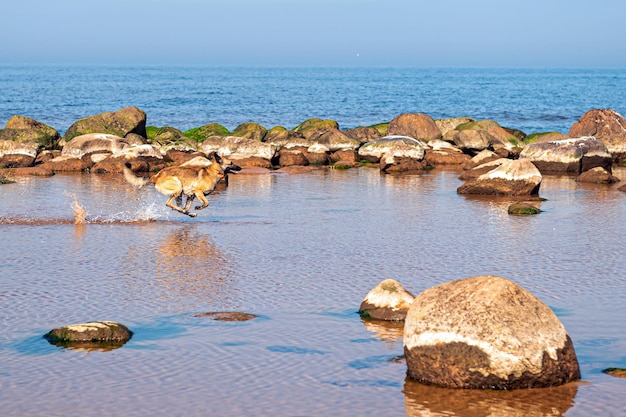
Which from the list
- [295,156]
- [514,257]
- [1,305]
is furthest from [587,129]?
[1,305]

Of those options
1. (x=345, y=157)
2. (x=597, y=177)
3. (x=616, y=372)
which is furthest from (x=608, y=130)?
(x=616, y=372)

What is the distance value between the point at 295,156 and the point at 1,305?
20.6 m

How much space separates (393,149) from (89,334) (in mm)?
22309

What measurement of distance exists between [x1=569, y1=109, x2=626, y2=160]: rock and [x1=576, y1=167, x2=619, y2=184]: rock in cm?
640

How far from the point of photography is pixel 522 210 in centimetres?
2141

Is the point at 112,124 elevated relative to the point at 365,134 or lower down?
elevated

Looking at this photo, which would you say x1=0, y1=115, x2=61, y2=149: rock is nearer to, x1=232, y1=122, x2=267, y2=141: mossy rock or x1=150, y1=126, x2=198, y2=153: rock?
x1=150, y1=126, x2=198, y2=153: rock

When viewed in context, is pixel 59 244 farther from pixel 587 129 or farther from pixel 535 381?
pixel 587 129

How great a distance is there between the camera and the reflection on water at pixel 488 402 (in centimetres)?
877

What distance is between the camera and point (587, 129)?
34969 mm

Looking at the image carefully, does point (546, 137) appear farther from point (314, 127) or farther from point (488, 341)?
point (488, 341)

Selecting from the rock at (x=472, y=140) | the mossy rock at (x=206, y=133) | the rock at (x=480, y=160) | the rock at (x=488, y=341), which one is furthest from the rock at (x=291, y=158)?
the rock at (x=488, y=341)

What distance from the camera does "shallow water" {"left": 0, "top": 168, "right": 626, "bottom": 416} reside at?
920 centimetres

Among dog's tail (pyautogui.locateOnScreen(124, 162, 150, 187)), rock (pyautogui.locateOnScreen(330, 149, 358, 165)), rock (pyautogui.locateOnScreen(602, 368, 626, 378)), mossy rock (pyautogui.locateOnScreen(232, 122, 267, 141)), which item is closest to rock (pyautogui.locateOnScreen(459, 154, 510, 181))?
rock (pyautogui.locateOnScreen(330, 149, 358, 165))
